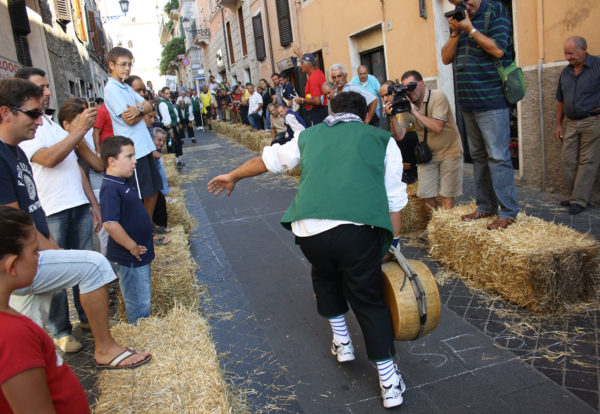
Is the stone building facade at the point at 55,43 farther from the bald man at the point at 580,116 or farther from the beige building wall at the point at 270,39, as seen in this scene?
the bald man at the point at 580,116

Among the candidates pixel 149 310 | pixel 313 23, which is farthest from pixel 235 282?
pixel 313 23

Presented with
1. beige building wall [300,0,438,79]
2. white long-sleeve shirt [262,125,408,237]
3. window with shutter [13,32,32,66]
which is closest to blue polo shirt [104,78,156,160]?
white long-sleeve shirt [262,125,408,237]

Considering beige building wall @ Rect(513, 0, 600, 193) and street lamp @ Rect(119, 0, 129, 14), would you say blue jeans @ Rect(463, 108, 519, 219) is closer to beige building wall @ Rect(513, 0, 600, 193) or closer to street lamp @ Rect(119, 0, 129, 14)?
beige building wall @ Rect(513, 0, 600, 193)

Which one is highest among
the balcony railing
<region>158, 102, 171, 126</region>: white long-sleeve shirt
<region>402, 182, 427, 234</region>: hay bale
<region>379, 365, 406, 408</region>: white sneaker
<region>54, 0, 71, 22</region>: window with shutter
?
the balcony railing

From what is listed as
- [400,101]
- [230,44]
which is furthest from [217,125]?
[400,101]

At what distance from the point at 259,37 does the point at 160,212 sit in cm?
1752

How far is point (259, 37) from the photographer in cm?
2195

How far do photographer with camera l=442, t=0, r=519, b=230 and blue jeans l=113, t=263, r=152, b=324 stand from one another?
9.79 ft

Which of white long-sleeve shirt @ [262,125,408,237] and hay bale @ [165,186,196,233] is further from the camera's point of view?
Result: hay bale @ [165,186,196,233]

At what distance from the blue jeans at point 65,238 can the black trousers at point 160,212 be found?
201cm

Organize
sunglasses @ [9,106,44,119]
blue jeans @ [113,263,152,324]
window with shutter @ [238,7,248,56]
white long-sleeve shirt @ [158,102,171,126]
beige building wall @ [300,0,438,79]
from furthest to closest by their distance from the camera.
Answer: window with shutter @ [238,7,248,56]
white long-sleeve shirt @ [158,102,171,126]
beige building wall @ [300,0,438,79]
blue jeans @ [113,263,152,324]
sunglasses @ [9,106,44,119]

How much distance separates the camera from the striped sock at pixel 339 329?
3264mm

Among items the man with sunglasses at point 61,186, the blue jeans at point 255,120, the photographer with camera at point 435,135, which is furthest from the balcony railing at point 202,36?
the man with sunglasses at point 61,186

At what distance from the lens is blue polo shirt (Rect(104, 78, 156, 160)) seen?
499 cm
